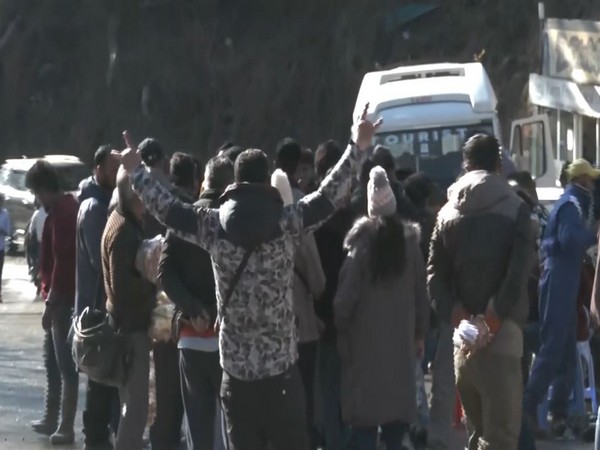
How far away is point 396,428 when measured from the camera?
8211mm

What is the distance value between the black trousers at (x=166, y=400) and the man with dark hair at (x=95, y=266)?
1.01 m

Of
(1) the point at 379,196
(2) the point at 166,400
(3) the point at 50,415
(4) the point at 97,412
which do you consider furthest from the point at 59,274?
(1) the point at 379,196

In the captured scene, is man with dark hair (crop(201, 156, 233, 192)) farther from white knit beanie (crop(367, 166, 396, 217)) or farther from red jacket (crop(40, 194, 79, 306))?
red jacket (crop(40, 194, 79, 306))

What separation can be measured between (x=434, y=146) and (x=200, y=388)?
30.8 feet

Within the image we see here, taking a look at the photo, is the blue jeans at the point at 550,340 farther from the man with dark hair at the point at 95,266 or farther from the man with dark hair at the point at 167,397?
the man with dark hair at the point at 95,266

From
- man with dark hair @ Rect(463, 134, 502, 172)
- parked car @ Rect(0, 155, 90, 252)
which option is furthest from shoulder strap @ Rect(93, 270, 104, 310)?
parked car @ Rect(0, 155, 90, 252)

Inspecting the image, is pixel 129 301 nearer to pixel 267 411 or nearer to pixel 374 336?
pixel 374 336

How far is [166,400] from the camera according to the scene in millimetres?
8125

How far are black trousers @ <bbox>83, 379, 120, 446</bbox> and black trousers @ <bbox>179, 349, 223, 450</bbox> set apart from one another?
1989mm

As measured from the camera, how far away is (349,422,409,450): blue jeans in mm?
8188

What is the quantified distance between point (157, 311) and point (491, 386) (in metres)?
2.15

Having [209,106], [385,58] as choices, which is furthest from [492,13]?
[209,106]

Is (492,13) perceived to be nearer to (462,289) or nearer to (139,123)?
(139,123)

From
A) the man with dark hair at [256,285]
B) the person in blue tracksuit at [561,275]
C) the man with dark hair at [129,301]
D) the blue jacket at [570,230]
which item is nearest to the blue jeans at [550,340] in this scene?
the person in blue tracksuit at [561,275]
